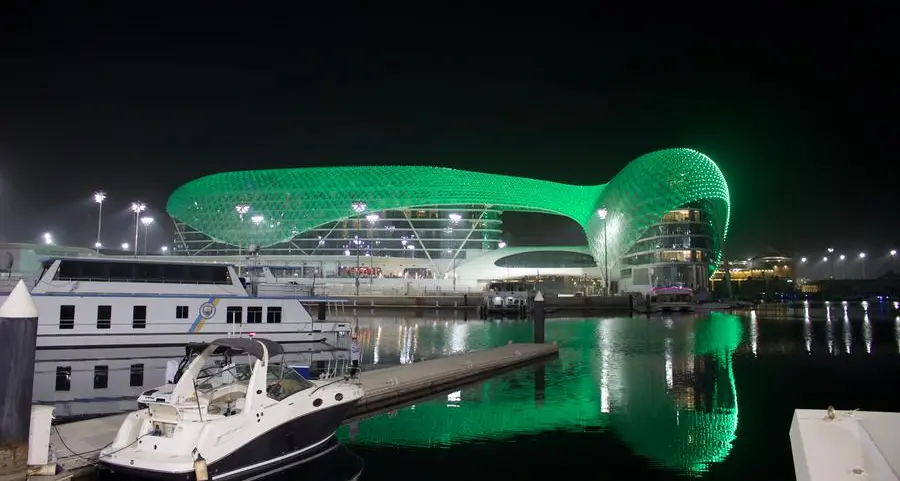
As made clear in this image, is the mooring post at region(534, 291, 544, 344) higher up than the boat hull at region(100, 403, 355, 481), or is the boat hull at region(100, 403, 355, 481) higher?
the mooring post at region(534, 291, 544, 344)

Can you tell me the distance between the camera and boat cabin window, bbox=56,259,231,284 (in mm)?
28984

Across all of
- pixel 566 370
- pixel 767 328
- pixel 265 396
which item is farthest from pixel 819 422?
pixel 767 328

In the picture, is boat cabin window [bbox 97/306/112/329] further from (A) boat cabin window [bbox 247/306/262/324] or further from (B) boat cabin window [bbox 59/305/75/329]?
(A) boat cabin window [bbox 247/306/262/324]

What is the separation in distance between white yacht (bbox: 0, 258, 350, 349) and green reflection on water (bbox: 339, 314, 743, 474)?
21.0 feet

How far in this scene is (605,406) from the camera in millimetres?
16984

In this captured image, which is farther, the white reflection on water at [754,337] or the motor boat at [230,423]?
the white reflection on water at [754,337]

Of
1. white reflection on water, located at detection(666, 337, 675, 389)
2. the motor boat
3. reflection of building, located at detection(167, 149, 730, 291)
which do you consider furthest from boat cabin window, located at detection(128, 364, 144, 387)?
reflection of building, located at detection(167, 149, 730, 291)

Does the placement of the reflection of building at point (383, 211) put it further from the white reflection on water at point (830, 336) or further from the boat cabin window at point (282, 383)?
the boat cabin window at point (282, 383)

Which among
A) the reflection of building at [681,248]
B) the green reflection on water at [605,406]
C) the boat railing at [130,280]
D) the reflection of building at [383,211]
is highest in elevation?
the reflection of building at [383,211]

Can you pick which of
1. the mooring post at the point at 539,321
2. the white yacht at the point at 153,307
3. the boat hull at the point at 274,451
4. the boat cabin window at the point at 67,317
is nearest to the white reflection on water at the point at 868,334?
the mooring post at the point at 539,321

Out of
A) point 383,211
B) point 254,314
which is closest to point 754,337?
point 254,314

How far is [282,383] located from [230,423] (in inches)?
66.9

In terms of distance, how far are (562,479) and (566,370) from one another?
39.9ft

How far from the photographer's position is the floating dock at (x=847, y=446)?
2754 mm
